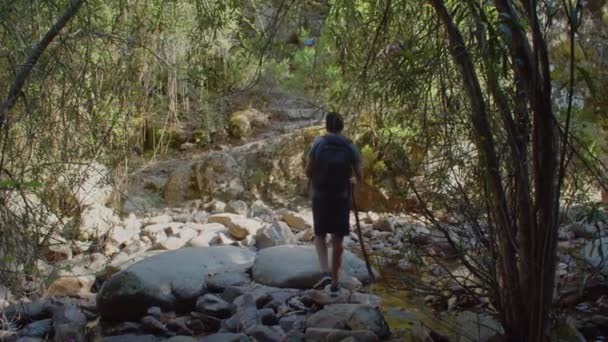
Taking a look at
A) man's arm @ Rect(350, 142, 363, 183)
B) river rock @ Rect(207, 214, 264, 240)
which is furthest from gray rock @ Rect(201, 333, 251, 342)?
river rock @ Rect(207, 214, 264, 240)

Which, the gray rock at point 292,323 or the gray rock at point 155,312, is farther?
the gray rock at point 155,312

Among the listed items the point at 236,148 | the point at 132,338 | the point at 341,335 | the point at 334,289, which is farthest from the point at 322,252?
the point at 236,148

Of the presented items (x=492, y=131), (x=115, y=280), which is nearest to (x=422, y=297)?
(x=492, y=131)

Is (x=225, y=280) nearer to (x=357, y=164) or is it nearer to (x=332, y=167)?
(x=332, y=167)

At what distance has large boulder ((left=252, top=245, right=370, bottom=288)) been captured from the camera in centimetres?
516

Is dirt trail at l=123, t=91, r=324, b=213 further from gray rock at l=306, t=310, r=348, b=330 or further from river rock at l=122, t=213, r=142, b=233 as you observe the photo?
gray rock at l=306, t=310, r=348, b=330

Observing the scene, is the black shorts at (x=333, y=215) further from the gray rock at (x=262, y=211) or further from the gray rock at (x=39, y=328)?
the gray rock at (x=262, y=211)

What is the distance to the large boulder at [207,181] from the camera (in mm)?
9781

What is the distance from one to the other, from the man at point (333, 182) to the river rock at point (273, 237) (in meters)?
1.90

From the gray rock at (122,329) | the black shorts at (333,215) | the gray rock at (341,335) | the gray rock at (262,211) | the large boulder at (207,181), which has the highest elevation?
the large boulder at (207,181)

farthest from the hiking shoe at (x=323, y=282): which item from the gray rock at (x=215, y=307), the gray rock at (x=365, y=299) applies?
the gray rock at (x=215, y=307)

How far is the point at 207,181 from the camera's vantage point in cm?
985

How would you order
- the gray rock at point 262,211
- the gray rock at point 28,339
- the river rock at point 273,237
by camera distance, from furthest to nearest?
the gray rock at point 262,211, the river rock at point 273,237, the gray rock at point 28,339

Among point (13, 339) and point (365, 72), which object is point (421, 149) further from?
point (13, 339)
